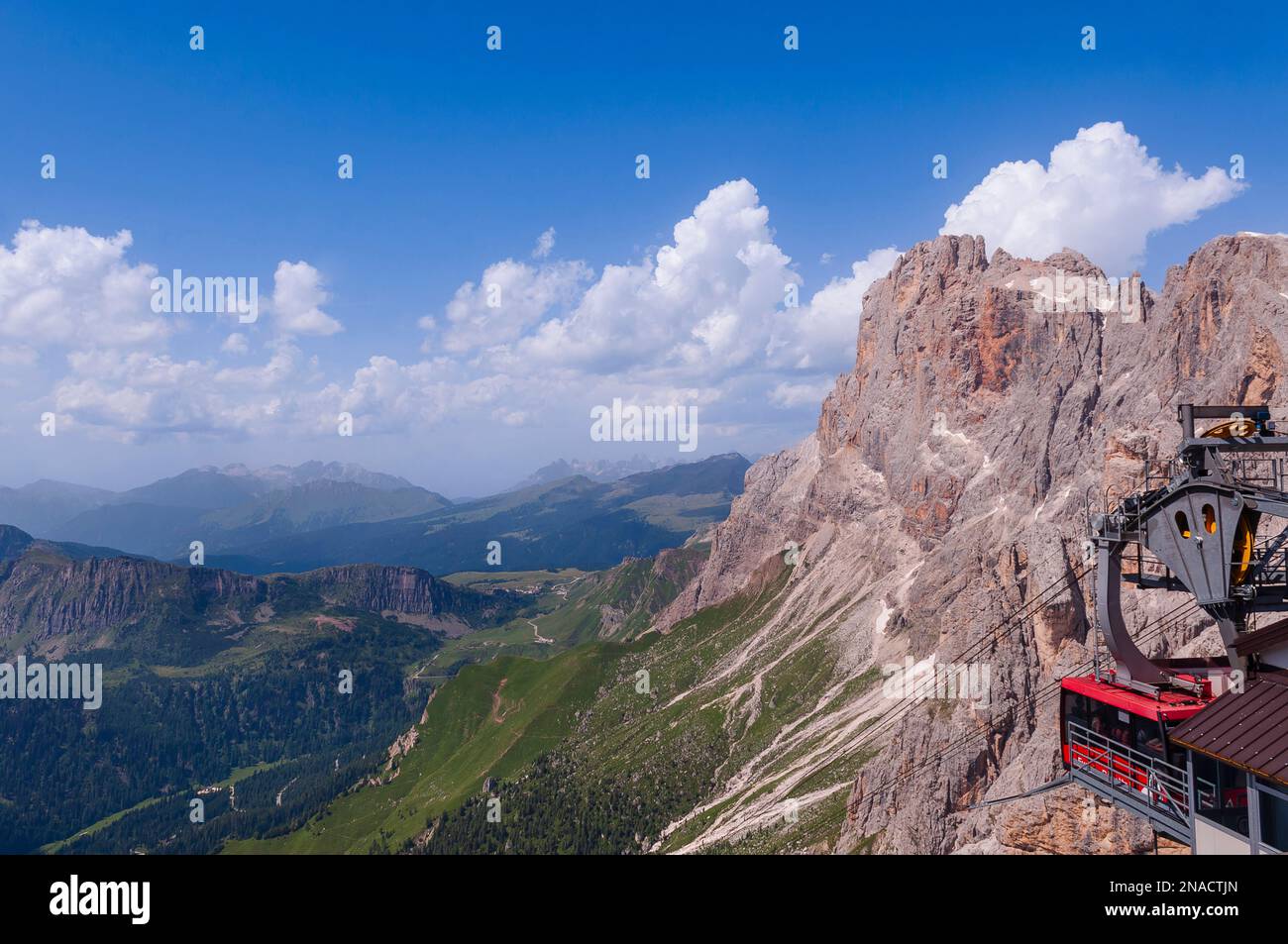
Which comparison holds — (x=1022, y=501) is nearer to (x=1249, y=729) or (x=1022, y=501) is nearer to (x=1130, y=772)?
(x=1130, y=772)

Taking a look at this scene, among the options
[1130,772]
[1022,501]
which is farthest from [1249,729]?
[1022,501]

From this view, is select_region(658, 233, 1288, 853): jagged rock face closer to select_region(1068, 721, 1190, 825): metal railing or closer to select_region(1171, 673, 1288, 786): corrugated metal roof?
select_region(1068, 721, 1190, 825): metal railing

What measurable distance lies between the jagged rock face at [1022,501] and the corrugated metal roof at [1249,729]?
51.6 feet

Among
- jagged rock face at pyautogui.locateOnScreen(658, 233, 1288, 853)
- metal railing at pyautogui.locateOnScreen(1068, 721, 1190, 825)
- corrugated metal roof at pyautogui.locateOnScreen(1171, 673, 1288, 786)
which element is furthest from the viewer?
jagged rock face at pyautogui.locateOnScreen(658, 233, 1288, 853)

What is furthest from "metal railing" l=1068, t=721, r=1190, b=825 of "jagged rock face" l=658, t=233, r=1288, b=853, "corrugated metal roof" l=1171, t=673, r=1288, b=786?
"jagged rock face" l=658, t=233, r=1288, b=853

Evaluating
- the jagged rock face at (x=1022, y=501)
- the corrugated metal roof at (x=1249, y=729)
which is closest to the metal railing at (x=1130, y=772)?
the corrugated metal roof at (x=1249, y=729)

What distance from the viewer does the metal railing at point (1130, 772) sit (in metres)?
27.4

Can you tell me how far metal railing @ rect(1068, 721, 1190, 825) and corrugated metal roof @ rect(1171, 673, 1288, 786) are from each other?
2.33 meters

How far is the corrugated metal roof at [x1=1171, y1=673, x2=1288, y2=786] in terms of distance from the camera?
891 inches

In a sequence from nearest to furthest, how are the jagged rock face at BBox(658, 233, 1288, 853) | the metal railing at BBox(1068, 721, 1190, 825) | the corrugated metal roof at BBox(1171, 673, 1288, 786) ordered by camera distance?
the corrugated metal roof at BBox(1171, 673, 1288, 786) → the metal railing at BBox(1068, 721, 1190, 825) → the jagged rock face at BBox(658, 233, 1288, 853)

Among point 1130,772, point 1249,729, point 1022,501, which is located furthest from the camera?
point 1022,501

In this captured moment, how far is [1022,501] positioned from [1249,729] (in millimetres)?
135227

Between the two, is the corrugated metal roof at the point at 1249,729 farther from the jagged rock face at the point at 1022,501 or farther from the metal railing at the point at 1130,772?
the jagged rock face at the point at 1022,501

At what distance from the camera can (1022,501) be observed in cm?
14738
